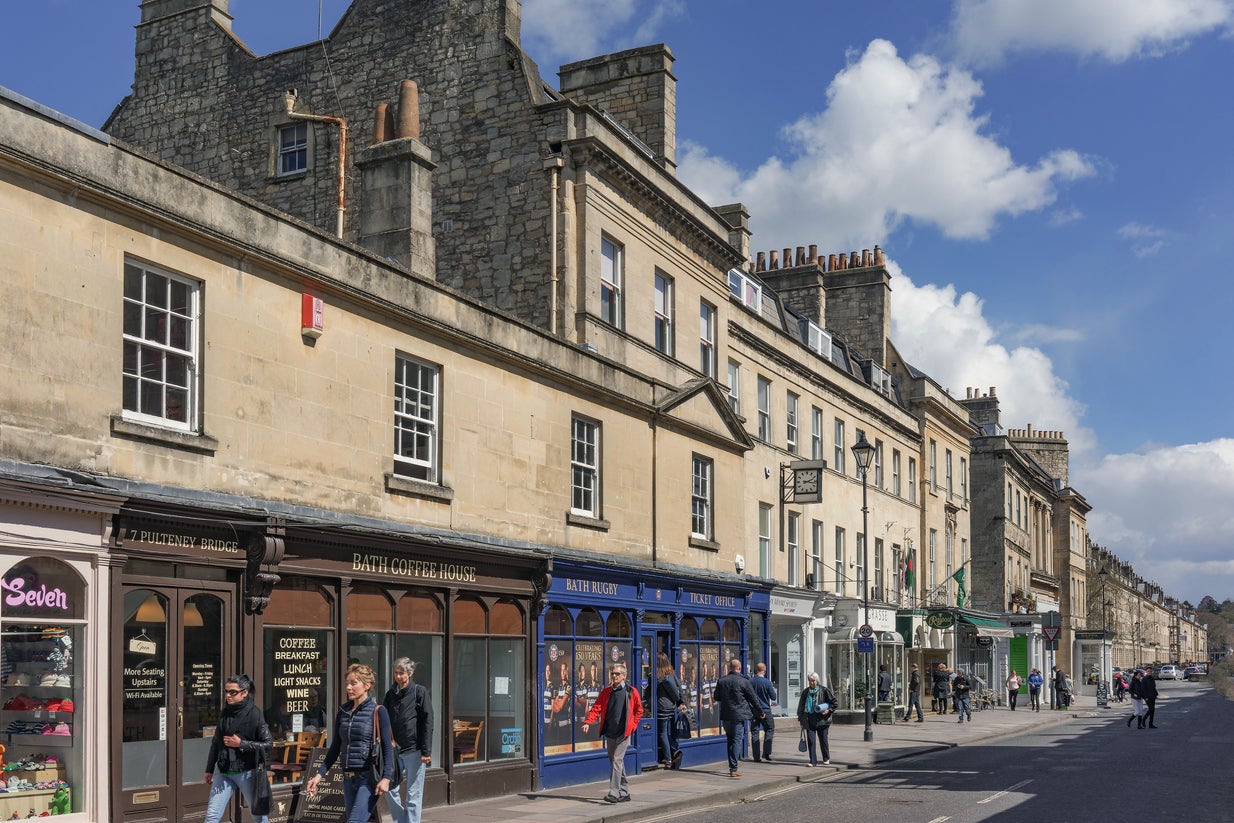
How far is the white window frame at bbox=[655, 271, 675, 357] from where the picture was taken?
27.2 m

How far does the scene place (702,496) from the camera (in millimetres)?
26172

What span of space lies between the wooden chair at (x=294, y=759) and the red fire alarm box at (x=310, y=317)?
15.0ft

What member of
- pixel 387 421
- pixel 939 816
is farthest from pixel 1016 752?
pixel 387 421

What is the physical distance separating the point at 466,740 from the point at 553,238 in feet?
33.6

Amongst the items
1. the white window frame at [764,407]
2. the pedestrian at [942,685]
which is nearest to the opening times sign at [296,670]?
the white window frame at [764,407]

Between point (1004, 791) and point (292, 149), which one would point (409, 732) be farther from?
point (292, 149)

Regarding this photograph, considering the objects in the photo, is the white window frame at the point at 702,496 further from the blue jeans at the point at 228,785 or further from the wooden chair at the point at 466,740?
the blue jeans at the point at 228,785

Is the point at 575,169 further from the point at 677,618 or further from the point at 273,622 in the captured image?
the point at 273,622

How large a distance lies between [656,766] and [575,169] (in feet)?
35.8

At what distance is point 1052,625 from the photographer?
5334cm

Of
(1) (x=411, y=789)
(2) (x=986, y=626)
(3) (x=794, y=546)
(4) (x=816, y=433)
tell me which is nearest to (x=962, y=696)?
(3) (x=794, y=546)

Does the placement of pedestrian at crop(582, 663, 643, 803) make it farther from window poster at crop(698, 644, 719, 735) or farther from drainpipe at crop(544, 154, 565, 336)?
drainpipe at crop(544, 154, 565, 336)

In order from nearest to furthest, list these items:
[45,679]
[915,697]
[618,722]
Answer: [45,679]
[618,722]
[915,697]

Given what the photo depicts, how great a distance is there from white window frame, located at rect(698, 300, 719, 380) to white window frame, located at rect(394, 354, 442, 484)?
11.9 meters
